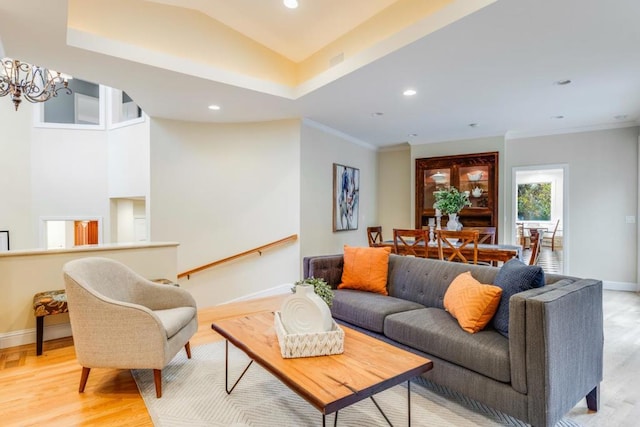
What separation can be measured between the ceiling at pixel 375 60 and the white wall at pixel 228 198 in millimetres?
291

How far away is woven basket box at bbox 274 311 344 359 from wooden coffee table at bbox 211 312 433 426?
30 mm

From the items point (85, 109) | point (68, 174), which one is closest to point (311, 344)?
point (68, 174)

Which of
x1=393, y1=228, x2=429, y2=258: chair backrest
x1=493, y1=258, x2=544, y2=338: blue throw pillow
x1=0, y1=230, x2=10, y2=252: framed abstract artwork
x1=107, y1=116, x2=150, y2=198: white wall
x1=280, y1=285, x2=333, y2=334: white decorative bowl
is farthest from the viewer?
x1=0, y1=230, x2=10, y2=252: framed abstract artwork

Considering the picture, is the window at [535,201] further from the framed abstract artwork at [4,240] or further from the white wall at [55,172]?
the framed abstract artwork at [4,240]

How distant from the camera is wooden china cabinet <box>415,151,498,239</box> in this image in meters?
5.89

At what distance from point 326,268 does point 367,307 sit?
0.79 m

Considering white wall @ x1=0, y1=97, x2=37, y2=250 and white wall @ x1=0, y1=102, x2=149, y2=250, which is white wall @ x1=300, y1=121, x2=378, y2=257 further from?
white wall @ x1=0, y1=97, x2=37, y2=250

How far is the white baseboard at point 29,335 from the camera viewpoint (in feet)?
9.85

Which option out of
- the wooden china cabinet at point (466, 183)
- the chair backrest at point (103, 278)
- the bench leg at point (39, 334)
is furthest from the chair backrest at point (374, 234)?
the bench leg at point (39, 334)

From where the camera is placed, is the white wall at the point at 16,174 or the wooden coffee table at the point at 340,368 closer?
the wooden coffee table at the point at 340,368

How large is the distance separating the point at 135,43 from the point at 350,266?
111 inches

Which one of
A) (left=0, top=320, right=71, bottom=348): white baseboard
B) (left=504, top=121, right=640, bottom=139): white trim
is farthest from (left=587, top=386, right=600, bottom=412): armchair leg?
(left=504, top=121, right=640, bottom=139): white trim

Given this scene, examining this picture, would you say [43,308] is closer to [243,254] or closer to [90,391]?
[90,391]

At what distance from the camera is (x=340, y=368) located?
163 cm
